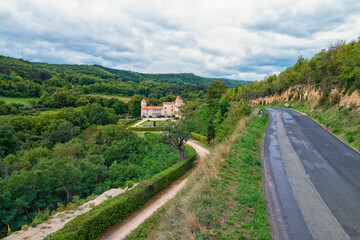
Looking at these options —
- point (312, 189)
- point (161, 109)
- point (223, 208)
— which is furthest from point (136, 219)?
point (161, 109)

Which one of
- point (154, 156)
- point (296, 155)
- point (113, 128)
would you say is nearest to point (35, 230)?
point (296, 155)

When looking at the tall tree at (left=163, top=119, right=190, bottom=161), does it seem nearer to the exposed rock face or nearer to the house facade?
the exposed rock face

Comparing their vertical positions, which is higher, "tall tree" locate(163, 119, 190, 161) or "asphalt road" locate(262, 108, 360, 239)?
"asphalt road" locate(262, 108, 360, 239)

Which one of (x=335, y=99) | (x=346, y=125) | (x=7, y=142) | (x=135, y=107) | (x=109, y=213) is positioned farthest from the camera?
(x=135, y=107)

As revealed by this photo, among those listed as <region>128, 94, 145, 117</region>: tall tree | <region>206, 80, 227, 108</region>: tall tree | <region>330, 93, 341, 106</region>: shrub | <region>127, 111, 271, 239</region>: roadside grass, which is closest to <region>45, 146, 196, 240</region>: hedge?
<region>127, 111, 271, 239</region>: roadside grass

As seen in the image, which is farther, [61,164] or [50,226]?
[61,164]

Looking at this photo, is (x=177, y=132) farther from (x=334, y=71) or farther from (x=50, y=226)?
(x=334, y=71)
